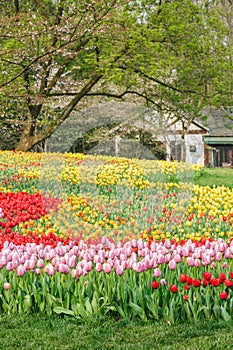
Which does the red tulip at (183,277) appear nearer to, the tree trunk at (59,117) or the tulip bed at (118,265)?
the tulip bed at (118,265)

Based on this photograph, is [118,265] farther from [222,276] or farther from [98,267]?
[222,276]

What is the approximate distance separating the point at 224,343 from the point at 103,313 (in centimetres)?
103

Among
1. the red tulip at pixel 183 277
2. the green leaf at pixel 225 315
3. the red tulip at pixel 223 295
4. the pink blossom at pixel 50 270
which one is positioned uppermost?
the pink blossom at pixel 50 270

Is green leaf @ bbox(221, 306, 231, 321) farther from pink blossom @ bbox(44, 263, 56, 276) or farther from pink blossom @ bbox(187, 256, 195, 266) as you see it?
pink blossom @ bbox(44, 263, 56, 276)

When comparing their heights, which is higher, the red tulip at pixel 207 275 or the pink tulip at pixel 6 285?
the red tulip at pixel 207 275

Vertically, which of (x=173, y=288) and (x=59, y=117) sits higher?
(x=59, y=117)

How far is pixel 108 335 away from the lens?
3824 millimetres

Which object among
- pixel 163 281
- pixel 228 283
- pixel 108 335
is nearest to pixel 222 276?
pixel 228 283

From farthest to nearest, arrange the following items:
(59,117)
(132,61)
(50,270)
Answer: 1. (59,117)
2. (132,61)
3. (50,270)

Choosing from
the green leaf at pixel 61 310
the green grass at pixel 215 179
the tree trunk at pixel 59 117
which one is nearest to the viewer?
the green leaf at pixel 61 310

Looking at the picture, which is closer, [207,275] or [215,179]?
[207,275]

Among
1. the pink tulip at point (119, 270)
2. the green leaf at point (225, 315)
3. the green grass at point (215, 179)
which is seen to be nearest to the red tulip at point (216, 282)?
the green leaf at point (225, 315)

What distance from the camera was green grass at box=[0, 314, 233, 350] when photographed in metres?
3.61

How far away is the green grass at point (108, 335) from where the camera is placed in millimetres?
3609
